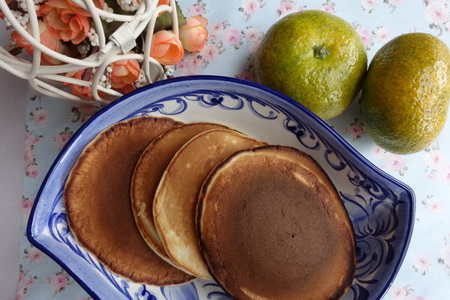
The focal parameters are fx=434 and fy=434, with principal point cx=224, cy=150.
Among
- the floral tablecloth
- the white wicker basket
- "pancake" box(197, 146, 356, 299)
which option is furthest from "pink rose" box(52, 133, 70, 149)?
"pancake" box(197, 146, 356, 299)

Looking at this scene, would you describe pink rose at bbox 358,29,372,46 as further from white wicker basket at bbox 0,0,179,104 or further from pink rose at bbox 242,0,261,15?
white wicker basket at bbox 0,0,179,104

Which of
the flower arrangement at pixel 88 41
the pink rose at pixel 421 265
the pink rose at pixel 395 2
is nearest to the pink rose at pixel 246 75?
the flower arrangement at pixel 88 41

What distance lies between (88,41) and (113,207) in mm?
283

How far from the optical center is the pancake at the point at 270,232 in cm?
72

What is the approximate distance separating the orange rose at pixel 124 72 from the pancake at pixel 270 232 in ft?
0.70

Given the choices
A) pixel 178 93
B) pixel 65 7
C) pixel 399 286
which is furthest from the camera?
pixel 399 286

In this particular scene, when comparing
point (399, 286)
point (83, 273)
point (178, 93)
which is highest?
point (178, 93)

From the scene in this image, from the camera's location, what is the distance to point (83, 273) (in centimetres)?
69

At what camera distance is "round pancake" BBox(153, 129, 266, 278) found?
713 millimetres

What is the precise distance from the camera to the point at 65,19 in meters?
0.60

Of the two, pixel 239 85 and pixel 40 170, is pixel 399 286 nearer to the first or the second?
pixel 239 85

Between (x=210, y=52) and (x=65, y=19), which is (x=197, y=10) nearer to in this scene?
(x=210, y=52)

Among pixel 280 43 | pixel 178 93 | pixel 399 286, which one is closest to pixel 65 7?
pixel 178 93

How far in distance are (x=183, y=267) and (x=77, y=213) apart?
0.20 m
